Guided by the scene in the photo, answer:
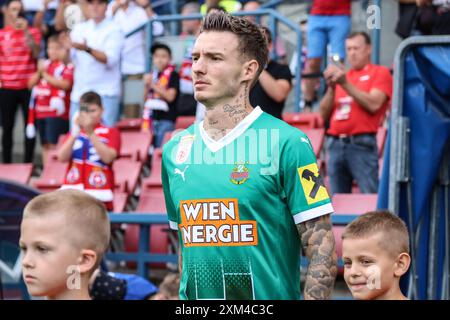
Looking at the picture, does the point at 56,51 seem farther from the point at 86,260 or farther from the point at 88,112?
the point at 86,260

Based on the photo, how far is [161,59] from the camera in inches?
476

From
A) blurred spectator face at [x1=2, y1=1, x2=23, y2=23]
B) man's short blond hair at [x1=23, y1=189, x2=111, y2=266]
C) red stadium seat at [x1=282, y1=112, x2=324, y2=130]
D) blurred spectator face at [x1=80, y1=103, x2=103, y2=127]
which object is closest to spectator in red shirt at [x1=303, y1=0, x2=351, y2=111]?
red stadium seat at [x1=282, y1=112, x2=324, y2=130]

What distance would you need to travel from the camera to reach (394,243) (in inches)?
170

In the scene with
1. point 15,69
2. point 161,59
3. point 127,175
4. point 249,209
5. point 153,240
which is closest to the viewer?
point 249,209

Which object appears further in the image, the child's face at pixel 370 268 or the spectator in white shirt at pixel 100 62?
the spectator in white shirt at pixel 100 62

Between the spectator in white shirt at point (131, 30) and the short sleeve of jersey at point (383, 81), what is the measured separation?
423cm

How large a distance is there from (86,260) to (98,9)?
29.6 ft

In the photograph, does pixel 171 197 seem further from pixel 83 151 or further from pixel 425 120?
pixel 83 151

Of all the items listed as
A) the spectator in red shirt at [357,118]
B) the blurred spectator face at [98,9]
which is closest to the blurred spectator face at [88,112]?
the spectator in red shirt at [357,118]

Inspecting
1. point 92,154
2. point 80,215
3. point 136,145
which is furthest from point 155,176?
point 80,215

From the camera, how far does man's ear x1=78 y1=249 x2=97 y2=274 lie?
3.79 m

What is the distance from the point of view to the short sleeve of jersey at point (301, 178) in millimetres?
4031

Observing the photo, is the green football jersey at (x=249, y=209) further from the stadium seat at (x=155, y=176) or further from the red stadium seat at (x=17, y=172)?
the red stadium seat at (x=17, y=172)

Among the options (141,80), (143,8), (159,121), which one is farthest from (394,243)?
(143,8)
